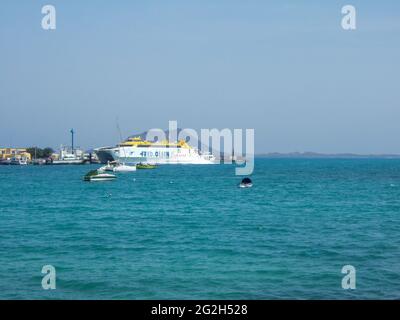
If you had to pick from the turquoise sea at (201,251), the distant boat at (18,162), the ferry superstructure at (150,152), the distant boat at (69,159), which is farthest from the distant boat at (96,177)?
the distant boat at (18,162)

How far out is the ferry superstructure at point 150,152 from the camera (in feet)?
424

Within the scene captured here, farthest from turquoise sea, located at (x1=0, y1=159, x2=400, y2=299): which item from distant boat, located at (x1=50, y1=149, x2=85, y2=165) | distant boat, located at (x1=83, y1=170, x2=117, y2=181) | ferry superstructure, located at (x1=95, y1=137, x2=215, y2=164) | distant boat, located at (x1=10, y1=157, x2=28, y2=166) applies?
distant boat, located at (x1=10, y1=157, x2=28, y2=166)

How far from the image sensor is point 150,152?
136375 mm

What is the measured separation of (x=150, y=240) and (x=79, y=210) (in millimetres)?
13326

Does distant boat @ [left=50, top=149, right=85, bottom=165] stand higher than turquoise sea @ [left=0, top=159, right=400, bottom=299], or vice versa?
turquoise sea @ [left=0, top=159, right=400, bottom=299]

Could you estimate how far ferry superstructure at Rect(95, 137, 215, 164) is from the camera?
12925 cm

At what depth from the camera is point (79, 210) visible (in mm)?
33562

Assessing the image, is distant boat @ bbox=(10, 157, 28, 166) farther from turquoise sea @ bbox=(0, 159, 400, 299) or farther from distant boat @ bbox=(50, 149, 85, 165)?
turquoise sea @ bbox=(0, 159, 400, 299)

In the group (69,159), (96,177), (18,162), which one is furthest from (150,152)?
(96,177)

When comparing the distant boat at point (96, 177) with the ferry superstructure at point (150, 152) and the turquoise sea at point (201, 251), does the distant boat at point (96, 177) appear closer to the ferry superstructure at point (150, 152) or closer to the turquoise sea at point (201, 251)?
the turquoise sea at point (201, 251)
